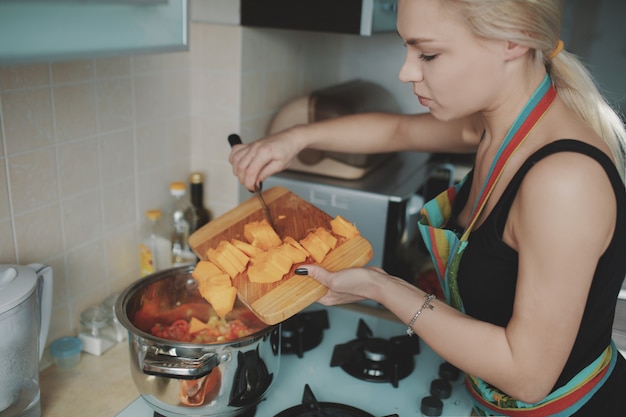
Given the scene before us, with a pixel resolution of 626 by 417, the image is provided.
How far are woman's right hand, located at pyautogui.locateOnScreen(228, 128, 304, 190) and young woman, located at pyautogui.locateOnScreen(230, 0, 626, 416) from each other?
0.96ft

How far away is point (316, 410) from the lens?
3.09 ft

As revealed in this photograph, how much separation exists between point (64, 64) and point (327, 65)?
98 centimetres

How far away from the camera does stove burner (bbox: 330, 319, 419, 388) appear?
107 centimetres

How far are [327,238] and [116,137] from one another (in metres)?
0.56

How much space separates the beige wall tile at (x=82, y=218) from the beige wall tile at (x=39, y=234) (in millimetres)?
19

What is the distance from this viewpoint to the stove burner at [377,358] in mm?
1072

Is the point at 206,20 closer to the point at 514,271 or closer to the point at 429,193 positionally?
Answer: the point at 429,193

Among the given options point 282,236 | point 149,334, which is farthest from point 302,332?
point 149,334

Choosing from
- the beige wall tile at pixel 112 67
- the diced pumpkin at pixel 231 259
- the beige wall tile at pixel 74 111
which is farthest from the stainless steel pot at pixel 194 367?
the beige wall tile at pixel 112 67

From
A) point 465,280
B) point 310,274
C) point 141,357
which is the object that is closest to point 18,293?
point 141,357

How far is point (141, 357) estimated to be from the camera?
2.80 feet

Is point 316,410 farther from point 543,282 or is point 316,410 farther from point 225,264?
point 543,282

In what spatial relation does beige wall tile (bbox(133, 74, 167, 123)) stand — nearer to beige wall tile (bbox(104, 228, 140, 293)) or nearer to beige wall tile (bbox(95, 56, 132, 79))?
beige wall tile (bbox(95, 56, 132, 79))

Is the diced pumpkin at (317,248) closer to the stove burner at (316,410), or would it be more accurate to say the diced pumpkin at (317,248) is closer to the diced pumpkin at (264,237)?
the diced pumpkin at (264,237)
